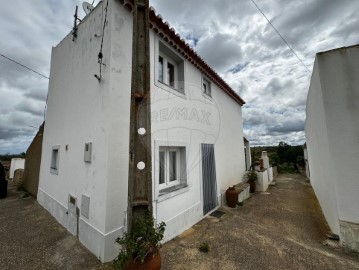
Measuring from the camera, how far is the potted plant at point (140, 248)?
8.49 feet

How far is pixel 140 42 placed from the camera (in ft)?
11.2

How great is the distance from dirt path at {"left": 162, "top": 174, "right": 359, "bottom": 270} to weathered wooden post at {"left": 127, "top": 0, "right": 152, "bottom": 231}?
1866mm

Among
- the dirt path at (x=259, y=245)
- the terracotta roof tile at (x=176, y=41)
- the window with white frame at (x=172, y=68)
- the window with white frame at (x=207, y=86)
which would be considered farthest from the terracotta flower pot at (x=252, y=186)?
the window with white frame at (x=172, y=68)

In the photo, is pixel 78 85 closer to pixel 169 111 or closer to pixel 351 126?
pixel 169 111

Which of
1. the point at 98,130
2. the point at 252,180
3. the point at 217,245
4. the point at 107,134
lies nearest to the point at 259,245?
the point at 217,245

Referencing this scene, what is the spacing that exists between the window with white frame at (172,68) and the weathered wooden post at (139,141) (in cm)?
253

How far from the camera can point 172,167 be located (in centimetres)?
582

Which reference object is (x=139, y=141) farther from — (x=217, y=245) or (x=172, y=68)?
(x=172, y=68)

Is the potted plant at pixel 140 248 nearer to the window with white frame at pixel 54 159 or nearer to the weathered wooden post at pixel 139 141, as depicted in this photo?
the weathered wooden post at pixel 139 141

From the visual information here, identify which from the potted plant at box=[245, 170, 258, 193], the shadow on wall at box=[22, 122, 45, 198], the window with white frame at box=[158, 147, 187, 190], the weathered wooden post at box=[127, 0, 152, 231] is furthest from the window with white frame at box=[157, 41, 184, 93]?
the potted plant at box=[245, 170, 258, 193]

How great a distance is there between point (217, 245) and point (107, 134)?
4056mm

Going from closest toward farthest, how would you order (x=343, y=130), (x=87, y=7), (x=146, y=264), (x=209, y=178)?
(x=146, y=264) → (x=343, y=130) → (x=87, y=7) → (x=209, y=178)

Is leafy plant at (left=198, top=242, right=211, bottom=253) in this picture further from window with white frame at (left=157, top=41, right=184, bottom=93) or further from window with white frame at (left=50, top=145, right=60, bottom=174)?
window with white frame at (left=50, top=145, right=60, bottom=174)

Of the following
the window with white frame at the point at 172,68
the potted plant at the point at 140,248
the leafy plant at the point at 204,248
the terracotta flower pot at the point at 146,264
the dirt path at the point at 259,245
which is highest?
the window with white frame at the point at 172,68
